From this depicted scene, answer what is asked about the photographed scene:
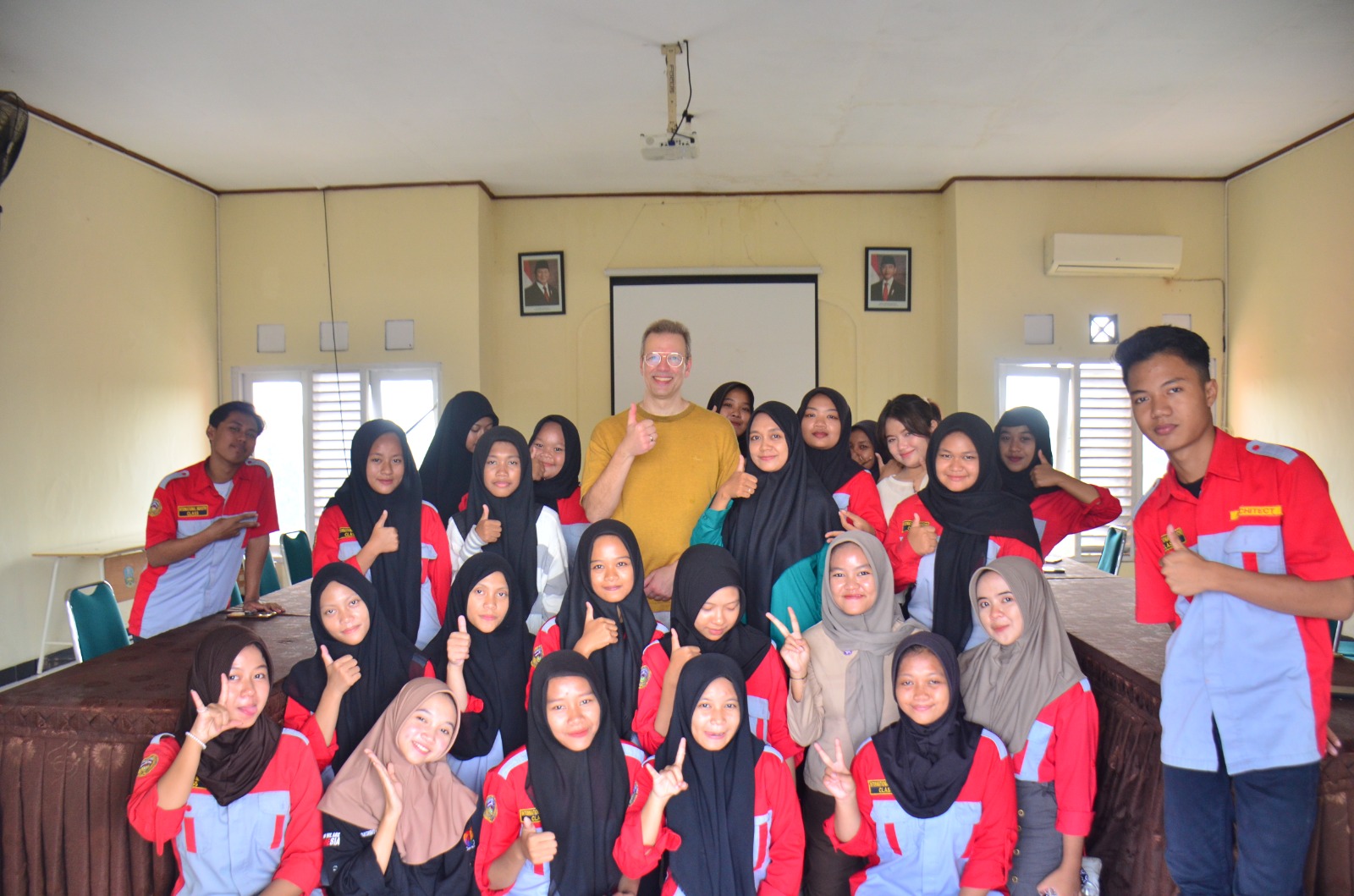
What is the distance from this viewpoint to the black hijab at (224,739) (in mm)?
1825

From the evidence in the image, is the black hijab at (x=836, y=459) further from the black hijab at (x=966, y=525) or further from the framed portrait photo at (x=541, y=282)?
the framed portrait photo at (x=541, y=282)

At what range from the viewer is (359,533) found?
2676 mm

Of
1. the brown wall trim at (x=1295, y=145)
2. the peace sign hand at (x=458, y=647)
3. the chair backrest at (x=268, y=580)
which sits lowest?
the chair backrest at (x=268, y=580)

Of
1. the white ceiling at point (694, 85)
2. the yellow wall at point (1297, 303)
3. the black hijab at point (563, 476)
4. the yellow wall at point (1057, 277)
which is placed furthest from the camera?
the yellow wall at point (1057, 277)

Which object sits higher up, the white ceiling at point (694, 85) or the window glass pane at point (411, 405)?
the white ceiling at point (694, 85)

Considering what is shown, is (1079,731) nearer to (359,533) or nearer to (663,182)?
(359,533)

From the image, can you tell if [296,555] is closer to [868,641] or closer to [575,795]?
[575,795]

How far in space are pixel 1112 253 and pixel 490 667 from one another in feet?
17.3

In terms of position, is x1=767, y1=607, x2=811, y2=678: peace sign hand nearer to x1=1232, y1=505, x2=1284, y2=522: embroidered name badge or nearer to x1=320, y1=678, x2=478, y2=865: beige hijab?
x1=320, y1=678, x2=478, y2=865: beige hijab

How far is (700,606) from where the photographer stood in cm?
213

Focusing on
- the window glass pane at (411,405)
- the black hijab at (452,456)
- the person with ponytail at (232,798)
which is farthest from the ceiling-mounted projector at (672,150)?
the person with ponytail at (232,798)

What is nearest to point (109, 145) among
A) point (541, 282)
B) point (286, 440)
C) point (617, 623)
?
point (286, 440)

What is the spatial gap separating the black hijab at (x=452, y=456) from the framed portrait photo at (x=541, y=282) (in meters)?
2.55

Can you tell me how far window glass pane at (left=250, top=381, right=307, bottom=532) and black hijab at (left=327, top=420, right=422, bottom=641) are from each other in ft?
11.4
